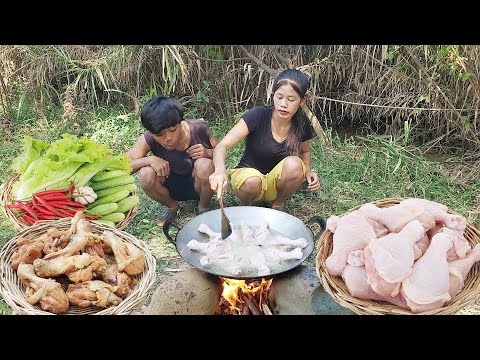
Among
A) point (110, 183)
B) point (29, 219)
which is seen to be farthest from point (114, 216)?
point (29, 219)

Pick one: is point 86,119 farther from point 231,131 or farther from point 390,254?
point 390,254

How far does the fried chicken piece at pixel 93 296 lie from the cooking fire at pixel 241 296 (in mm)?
500

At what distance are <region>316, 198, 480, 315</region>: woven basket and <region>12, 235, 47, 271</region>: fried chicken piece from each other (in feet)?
3.64

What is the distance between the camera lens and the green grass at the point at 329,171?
2.56 m

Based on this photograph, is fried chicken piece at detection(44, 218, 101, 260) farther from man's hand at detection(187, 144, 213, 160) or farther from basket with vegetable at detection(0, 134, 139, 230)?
man's hand at detection(187, 144, 213, 160)

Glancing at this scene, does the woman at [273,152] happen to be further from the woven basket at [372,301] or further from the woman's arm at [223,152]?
the woven basket at [372,301]

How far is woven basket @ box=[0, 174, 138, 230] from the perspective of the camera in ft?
7.93

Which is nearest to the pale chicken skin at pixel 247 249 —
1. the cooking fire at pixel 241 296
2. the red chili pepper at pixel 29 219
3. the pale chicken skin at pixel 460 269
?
the cooking fire at pixel 241 296

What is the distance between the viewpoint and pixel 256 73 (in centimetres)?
275

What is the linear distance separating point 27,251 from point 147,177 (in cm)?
72

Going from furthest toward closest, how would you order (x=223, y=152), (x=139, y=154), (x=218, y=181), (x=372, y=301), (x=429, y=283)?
(x=139, y=154) → (x=223, y=152) → (x=218, y=181) → (x=372, y=301) → (x=429, y=283)

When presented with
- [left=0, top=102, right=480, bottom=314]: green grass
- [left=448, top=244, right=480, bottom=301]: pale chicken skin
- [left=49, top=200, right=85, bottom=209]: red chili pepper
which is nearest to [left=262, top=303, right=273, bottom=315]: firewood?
[left=0, top=102, right=480, bottom=314]: green grass

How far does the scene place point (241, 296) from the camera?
2.36 metres

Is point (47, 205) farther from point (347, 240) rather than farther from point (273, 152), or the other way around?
point (347, 240)
